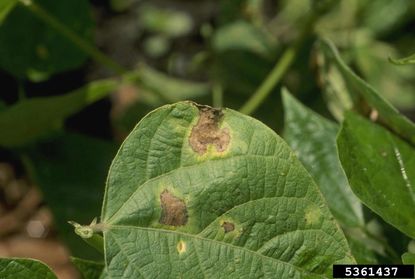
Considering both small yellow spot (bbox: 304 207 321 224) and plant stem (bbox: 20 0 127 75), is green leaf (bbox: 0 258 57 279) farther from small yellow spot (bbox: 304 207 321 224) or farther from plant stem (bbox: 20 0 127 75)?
plant stem (bbox: 20 0 127 75)

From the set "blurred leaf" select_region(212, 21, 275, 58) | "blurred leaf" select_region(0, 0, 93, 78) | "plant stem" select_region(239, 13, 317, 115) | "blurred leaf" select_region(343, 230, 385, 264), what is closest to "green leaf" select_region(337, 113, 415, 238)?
"blurred leaf" select_region(343, 230, 385, 264)

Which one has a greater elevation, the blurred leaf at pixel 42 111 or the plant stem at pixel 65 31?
the plant stem at pixel 65 31

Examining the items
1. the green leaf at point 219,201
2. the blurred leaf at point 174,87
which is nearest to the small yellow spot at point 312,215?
the green leaf at point 219,201

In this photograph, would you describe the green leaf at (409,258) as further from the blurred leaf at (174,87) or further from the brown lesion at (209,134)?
the blurred leaf at (174,87)

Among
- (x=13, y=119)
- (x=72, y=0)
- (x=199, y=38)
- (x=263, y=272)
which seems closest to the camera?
(x=263, y=272)

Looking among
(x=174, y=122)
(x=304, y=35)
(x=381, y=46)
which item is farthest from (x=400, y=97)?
(x=174, y=122)

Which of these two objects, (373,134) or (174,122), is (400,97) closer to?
(373,134)
